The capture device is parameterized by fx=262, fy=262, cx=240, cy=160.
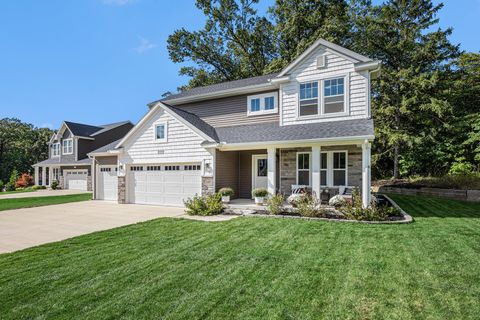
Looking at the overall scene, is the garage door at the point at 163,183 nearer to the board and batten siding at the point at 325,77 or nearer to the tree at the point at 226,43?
the board and batten siding at the point at 325,77

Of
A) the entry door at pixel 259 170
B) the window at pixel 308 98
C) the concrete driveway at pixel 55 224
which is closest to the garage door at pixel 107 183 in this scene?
the concrete driveway at pixel 55 224

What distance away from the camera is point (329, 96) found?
1182 cm

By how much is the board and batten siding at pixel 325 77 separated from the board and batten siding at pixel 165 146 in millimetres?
4478

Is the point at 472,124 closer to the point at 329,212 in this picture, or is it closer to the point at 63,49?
the point at 329,212

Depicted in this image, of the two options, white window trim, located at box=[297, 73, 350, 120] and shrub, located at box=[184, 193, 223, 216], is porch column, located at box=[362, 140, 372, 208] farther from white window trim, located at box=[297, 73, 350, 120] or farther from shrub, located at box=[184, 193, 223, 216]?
shrub, located at box=[184, 193, 223, 216]

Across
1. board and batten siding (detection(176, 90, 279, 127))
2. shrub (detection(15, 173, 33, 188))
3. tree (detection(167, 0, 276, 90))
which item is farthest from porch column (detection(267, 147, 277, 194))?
shrub (detection(15, 173, 33, 188))

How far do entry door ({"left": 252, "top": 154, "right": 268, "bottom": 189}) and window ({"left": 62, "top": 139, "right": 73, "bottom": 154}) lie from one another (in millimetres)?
23844

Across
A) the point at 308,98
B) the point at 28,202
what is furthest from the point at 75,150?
the point at 308,98

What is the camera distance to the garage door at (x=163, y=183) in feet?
42.2

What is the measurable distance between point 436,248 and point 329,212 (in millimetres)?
3829

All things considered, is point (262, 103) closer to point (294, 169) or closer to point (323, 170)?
point (294, 169)

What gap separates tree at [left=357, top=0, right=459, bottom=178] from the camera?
64.2 feet

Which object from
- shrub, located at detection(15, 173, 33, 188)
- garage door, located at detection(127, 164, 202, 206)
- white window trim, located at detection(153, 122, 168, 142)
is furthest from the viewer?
shrub, located at detection(15, 173, 33, 188)

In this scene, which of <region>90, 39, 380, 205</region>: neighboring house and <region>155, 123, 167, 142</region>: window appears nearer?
<region>90, 39, 380, 205</region>: neighboring house
